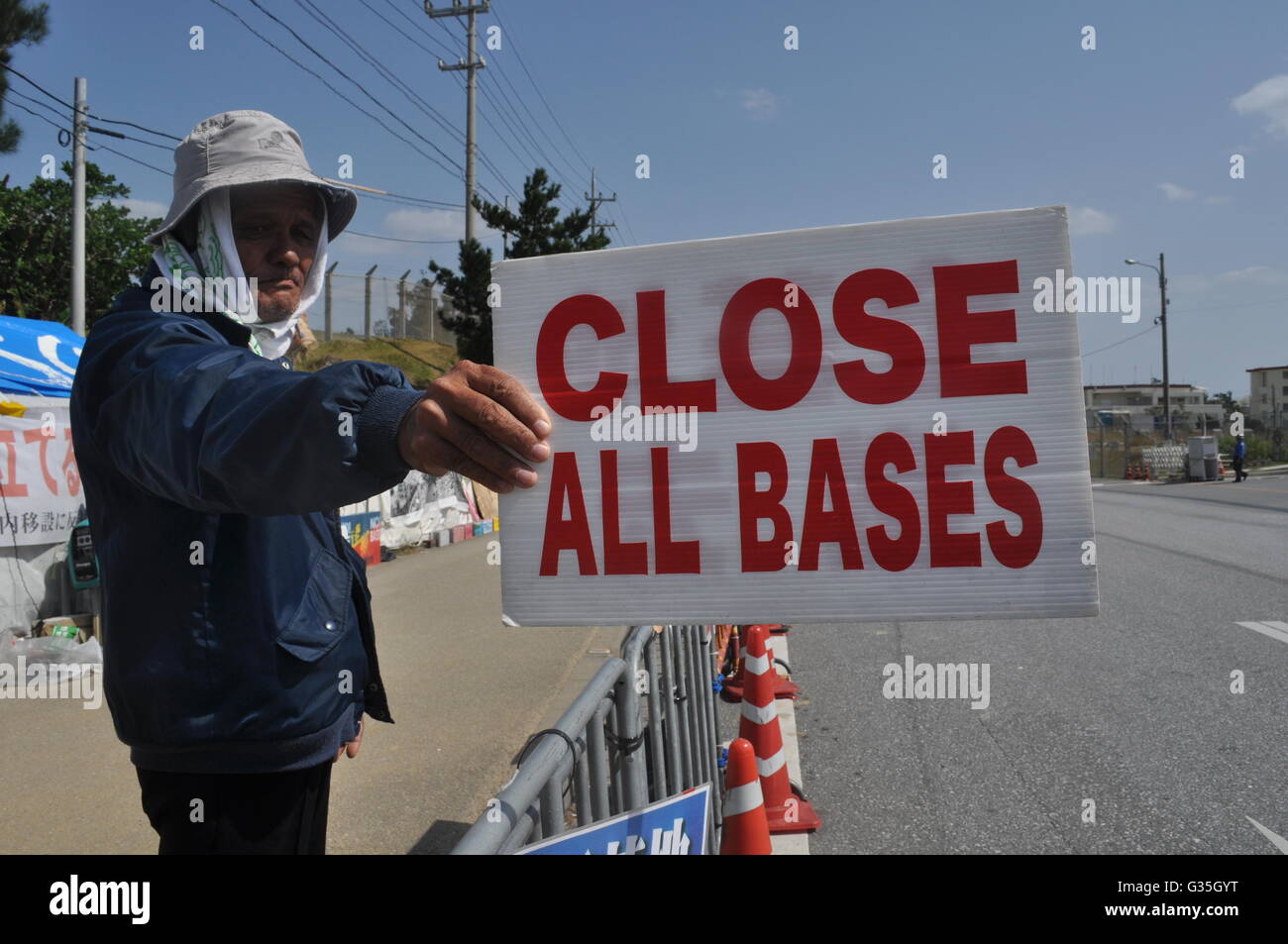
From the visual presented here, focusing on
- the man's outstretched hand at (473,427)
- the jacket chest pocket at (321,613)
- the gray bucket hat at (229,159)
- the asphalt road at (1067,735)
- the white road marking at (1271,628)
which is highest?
the gray bucket hat at (229,159)

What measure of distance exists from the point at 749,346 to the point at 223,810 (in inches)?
50.5

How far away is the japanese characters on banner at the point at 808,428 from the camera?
1480mm

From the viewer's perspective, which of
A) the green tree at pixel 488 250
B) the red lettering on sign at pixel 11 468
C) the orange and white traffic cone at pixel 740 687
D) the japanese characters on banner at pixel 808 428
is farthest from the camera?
the green tree at pixel 488 250

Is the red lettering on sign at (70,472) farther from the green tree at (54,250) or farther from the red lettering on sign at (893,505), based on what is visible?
the green tree at (54,250)

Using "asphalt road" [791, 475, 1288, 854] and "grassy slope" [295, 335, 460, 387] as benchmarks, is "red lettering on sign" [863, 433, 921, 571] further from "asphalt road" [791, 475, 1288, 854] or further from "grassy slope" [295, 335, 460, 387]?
"grassy slope" [295, 335, 460, 387]

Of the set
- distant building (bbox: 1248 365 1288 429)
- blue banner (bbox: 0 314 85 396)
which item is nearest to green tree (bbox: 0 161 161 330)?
blue banner (bbox: 0 314 85 396)

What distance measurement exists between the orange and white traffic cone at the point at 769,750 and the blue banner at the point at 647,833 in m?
1.78

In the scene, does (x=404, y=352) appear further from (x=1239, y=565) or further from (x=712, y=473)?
(x=712, y=473)

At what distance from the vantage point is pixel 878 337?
1509 millimetres

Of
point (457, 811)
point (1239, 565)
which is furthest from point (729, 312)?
point (1239, 565)

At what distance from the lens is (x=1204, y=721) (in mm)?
5543

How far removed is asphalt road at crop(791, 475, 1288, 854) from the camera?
13.5 feet

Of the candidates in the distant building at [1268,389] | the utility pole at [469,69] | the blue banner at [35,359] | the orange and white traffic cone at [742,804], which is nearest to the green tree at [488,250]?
the utility pole at [469,69]

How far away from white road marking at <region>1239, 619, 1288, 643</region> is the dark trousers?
8253 millimetres
